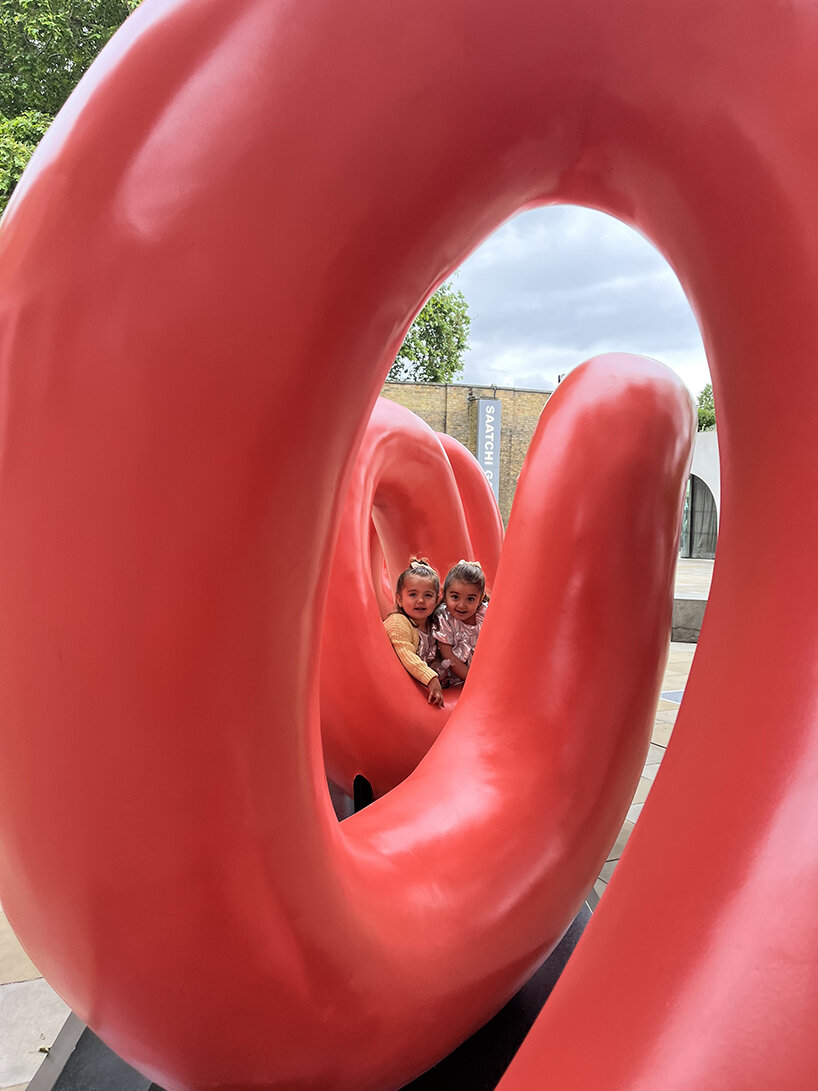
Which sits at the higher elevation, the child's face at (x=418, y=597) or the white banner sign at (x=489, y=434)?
the white banner sign at (x=489, y=434)

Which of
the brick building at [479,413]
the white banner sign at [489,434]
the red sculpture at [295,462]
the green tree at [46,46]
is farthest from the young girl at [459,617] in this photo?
the white banner sign at [489,434]

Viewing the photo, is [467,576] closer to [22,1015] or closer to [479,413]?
[22,1015]

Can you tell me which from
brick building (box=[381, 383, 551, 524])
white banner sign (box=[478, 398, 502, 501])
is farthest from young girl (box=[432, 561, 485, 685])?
white banner sign (box=[478, 398, 502, 501])

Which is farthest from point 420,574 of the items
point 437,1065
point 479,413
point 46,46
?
point 479,413

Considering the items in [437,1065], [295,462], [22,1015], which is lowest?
[22,1015]

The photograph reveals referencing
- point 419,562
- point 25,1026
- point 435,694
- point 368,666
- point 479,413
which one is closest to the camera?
point 25,1026

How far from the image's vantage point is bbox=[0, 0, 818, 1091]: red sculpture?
64cm

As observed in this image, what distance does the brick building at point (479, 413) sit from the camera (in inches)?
704

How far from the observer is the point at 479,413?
18.3 metres

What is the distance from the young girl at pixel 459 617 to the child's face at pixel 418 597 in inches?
3.1

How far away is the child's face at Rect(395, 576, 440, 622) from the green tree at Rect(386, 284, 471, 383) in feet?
51.9

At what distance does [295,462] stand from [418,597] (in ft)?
7.79

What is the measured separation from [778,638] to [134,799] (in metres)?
0.59

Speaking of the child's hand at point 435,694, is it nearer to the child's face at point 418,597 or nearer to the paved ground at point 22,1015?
the child's face at point 418,597
